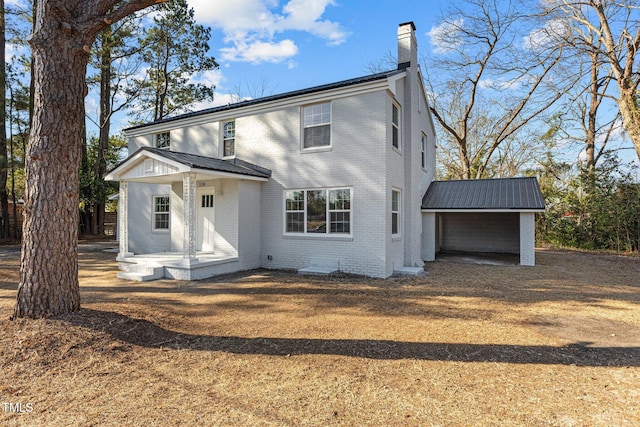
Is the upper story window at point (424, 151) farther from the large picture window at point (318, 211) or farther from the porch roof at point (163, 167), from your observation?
the porch roof at point (163, 167)

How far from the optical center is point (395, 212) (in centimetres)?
1116

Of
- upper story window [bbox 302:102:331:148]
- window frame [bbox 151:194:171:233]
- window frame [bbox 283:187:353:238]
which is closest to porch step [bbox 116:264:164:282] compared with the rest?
window frame [bbox 151:194:171:233]

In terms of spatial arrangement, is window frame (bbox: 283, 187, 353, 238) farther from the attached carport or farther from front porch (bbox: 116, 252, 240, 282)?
the attached carport

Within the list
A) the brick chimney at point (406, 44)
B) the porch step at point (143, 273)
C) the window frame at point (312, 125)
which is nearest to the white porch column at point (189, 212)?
the porch step at point (143, 273)

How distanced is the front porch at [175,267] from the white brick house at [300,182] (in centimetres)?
3

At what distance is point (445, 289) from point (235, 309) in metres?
5.14

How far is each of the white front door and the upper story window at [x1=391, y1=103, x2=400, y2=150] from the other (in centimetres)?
631

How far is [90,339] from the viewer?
4.41 m

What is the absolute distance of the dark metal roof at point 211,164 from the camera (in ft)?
30.8

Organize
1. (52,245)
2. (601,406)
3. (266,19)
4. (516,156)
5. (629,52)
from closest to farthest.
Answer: (601,406) → (52,245) → (266,19) → (629,52) → (516,156)

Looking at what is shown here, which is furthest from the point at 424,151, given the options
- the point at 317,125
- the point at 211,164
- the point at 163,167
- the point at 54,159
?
the point at 54,159

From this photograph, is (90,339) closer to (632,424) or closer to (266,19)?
(632,424)

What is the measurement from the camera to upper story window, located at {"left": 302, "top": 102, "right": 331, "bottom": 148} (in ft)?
35.6

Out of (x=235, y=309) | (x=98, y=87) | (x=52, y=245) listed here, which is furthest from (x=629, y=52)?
(x=98, y=87)
